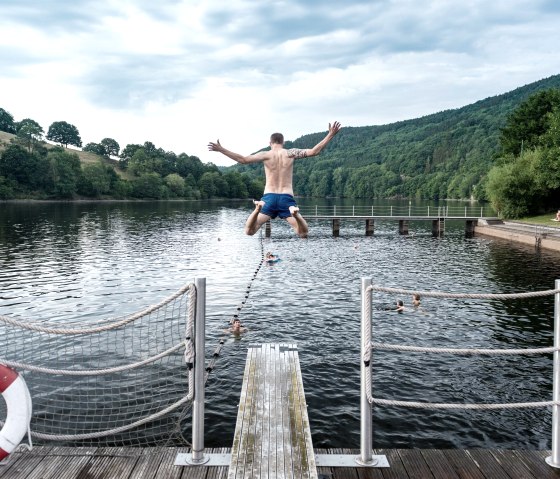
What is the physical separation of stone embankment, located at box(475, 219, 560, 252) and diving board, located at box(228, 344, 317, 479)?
46.3m

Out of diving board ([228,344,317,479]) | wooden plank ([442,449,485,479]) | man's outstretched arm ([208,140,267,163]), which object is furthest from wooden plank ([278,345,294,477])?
man's outstretched arm ([208,140,267,163])

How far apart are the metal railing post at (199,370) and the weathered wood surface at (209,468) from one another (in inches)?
10.0

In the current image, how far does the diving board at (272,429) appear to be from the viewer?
6035mm

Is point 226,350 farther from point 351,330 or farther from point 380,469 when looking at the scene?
point 380,469

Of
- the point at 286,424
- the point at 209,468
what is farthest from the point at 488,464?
the point at 209,468

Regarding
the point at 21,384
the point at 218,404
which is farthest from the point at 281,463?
the point at 218,404

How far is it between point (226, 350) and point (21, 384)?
→ 1376cm

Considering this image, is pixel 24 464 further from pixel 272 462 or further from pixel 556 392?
pixel 556 392

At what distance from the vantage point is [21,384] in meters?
5.47

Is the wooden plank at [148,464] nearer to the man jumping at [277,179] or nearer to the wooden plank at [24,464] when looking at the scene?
the wooden plank at [24,464]

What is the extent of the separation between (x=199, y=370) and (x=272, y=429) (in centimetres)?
172

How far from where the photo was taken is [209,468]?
6.40m

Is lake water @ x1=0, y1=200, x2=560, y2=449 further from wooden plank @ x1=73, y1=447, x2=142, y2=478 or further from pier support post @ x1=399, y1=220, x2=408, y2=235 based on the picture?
pier support post @ x1=399, y1=220, x2=408, y2=235

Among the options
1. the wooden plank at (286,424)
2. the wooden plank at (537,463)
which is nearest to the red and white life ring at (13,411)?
the wooden plank at (286,424)
